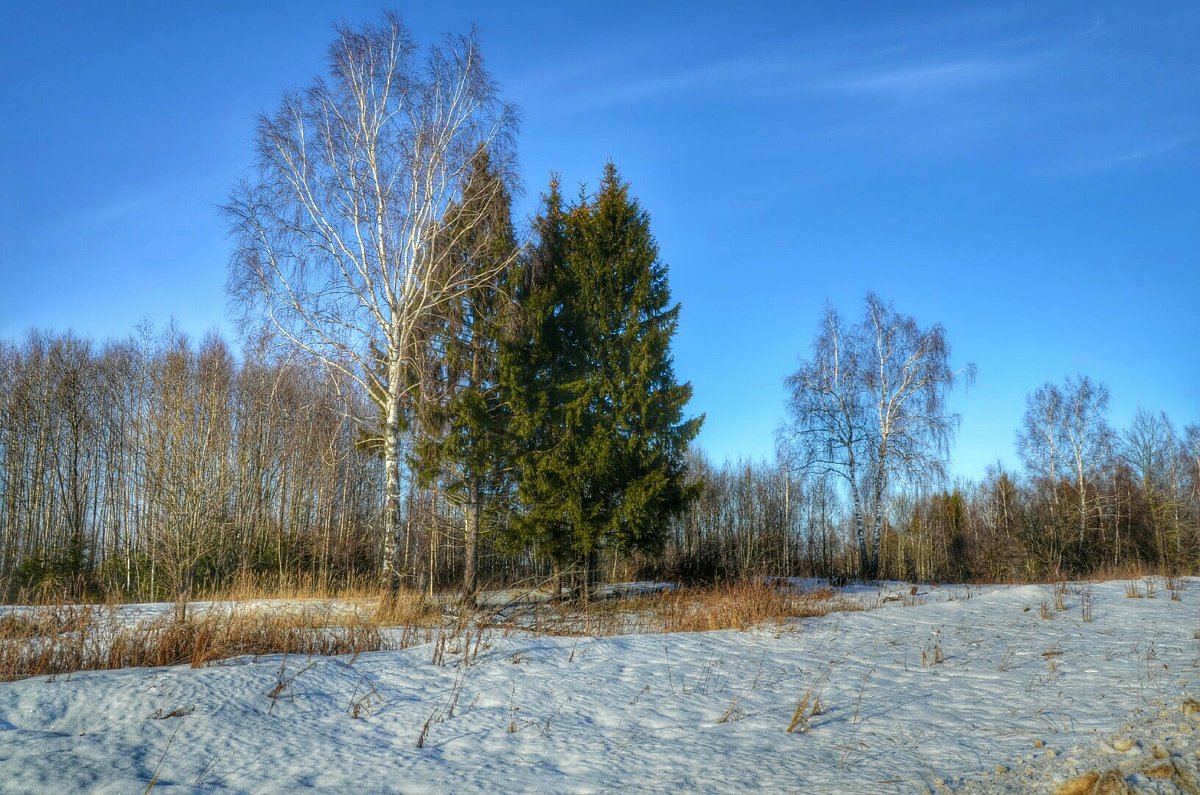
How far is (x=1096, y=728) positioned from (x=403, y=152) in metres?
13.8

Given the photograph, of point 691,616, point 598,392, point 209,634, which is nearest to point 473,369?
point 598,392

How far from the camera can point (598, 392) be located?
52.7 ft

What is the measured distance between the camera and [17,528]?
25.5 m

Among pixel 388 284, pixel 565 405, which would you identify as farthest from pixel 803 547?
pixel 388 284

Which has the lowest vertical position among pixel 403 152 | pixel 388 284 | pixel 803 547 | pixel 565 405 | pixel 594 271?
pixel 803 547

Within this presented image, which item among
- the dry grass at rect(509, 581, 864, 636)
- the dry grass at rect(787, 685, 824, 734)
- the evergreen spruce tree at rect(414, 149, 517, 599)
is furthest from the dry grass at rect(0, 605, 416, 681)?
the evergreen spruce tree at rect(414, 149, 517, 599)

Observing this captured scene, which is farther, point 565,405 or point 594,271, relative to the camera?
point 594,271

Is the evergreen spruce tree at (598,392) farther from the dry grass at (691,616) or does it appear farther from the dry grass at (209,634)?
the dry grass at (209,634)

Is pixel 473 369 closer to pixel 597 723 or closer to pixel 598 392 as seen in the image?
pixel 598 392

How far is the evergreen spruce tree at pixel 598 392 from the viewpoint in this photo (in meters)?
15.4

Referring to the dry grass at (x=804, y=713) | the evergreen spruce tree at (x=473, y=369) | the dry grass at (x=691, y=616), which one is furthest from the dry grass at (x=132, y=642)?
the evergreen spruce tree at (x=473, y=369)

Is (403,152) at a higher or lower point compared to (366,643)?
higher

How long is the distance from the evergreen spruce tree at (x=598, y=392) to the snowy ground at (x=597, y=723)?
8.68 m

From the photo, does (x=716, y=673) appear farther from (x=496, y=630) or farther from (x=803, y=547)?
(x=803, y=547)
